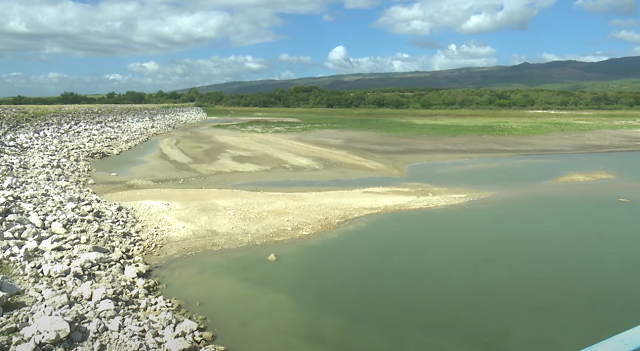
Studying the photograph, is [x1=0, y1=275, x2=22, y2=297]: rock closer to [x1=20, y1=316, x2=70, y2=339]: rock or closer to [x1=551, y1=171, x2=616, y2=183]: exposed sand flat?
[x1=20, y1=316, x2=70, y2=339]: rock

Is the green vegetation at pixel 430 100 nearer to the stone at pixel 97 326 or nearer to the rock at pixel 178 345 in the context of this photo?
the rock at pixel 178 345

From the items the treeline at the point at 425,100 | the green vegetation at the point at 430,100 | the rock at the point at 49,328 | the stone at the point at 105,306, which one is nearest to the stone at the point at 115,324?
the stone at the point at 105,306

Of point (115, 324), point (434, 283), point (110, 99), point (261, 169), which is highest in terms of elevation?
point (110, 99)

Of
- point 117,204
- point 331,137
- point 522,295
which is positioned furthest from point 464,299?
point 331,137

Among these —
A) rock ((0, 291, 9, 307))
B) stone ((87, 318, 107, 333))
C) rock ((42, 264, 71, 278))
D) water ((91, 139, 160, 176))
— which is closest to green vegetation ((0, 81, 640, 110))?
water ((91, 139, 160, 176))

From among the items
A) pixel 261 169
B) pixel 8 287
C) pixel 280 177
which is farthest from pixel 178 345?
pixel 261 169

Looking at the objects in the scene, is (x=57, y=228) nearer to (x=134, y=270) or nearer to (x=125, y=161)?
(x=134, y=270)

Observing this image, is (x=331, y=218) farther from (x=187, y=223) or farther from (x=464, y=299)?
(x=464, y=299)
